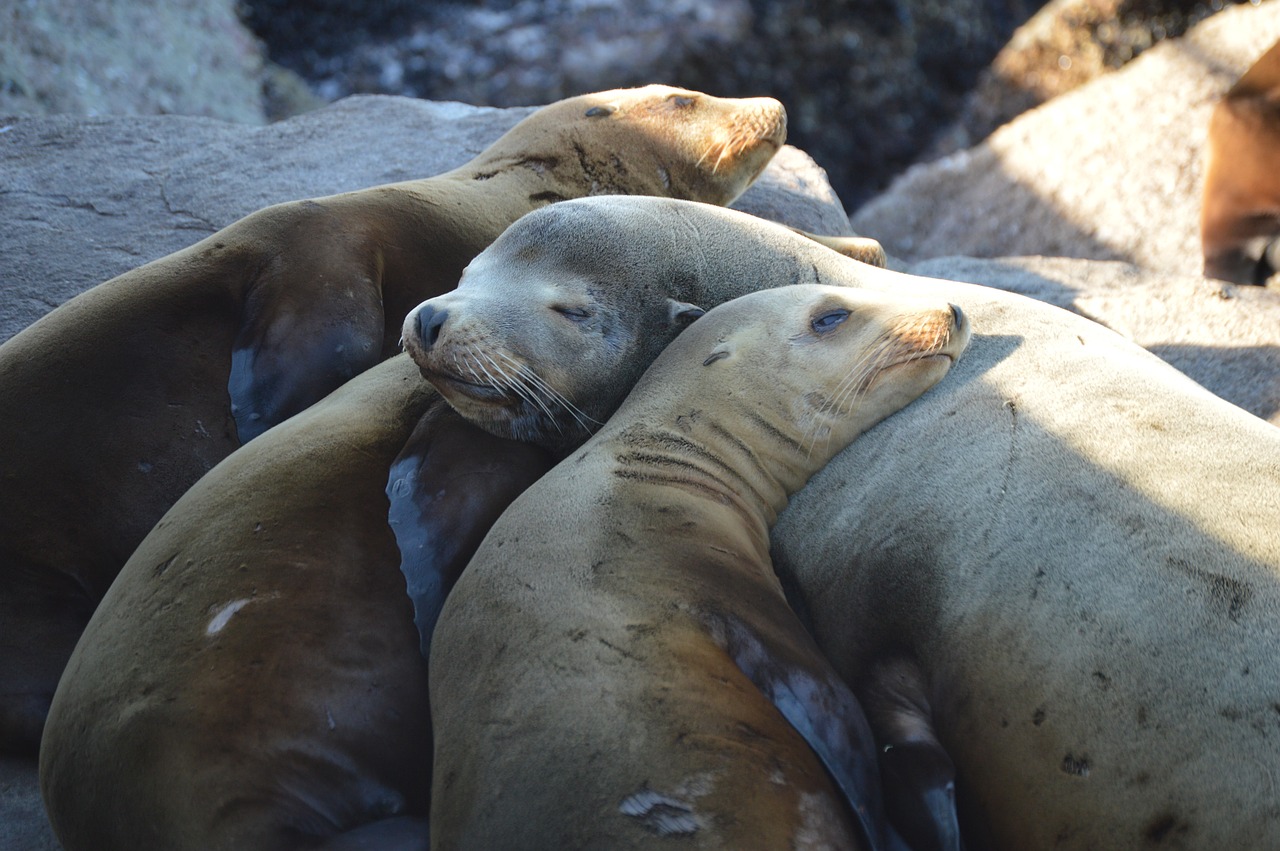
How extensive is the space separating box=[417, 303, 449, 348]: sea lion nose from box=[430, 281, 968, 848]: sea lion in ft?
1.58

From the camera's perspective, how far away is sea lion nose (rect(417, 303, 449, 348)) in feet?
9.68

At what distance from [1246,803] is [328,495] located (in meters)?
1.92

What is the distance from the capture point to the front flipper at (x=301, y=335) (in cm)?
342

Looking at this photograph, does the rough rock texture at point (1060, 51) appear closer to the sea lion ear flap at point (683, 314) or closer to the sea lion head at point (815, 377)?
the sea lion ear flap at point (683, 314)

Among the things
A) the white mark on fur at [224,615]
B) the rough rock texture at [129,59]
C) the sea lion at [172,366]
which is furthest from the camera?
the rough rock texture at [129,59]

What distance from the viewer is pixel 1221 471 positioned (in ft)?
7.82

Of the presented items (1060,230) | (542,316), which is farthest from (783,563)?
(1060,230)

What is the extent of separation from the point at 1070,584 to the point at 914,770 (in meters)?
0.46

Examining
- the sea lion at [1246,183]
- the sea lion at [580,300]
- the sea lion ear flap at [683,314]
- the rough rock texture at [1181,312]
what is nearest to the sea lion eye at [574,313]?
the sea lion at [580,300]

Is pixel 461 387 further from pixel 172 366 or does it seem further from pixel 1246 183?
pixel 1246 183

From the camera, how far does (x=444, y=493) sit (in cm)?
275

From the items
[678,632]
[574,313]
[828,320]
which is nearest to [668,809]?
[678,632]

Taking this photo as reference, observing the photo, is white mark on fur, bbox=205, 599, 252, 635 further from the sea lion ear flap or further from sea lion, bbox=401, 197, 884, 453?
the sea lion ear flap

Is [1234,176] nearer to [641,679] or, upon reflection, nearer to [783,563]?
[783,563]
